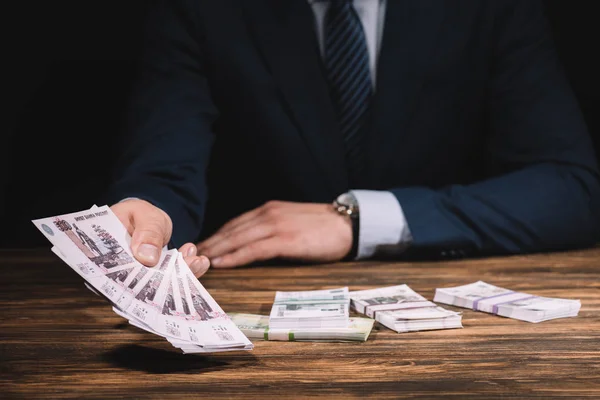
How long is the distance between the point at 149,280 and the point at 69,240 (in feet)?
0.42

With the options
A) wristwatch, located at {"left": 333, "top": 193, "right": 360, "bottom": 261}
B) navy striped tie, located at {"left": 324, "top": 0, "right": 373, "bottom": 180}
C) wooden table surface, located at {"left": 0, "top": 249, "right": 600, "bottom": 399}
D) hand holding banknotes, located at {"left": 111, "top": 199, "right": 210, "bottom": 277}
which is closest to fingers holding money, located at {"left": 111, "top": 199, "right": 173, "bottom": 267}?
hand holding banknotes, located at {"left": 111, "top": 199, "right": 210, "bottom": 277}

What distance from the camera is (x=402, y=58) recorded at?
1.93 m

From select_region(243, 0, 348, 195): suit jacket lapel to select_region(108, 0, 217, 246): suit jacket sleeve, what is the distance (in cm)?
20

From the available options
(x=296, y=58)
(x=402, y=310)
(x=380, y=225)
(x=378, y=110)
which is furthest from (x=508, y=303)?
(x=296, y=58)

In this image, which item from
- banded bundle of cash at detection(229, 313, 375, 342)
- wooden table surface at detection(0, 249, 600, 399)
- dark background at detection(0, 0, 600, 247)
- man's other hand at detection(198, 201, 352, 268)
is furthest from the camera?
dark background at detection(0, 0, 600, 247)

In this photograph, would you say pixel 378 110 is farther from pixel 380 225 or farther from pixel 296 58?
pixel 380 225

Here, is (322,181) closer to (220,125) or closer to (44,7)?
(220,125)

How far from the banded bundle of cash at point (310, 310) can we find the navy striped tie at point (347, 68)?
34.8 inches

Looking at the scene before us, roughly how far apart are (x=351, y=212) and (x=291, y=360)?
0.80 m

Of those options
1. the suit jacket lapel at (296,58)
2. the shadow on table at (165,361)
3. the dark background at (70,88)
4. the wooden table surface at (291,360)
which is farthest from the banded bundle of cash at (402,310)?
the dark background at (70,88)

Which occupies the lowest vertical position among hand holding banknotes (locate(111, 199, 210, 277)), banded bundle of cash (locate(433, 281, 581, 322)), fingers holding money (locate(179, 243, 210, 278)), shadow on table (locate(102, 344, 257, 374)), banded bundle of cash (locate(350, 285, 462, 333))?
banded bundle of cash (locate(433, 281, 581, 322))

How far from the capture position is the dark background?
256 cm

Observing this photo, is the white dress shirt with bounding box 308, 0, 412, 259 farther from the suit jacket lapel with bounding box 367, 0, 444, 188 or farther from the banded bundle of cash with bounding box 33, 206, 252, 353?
the banded bundle of cash with bounding box 33, 206, 252, 353

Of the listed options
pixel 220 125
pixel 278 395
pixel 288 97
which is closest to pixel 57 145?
pixel 220 125
